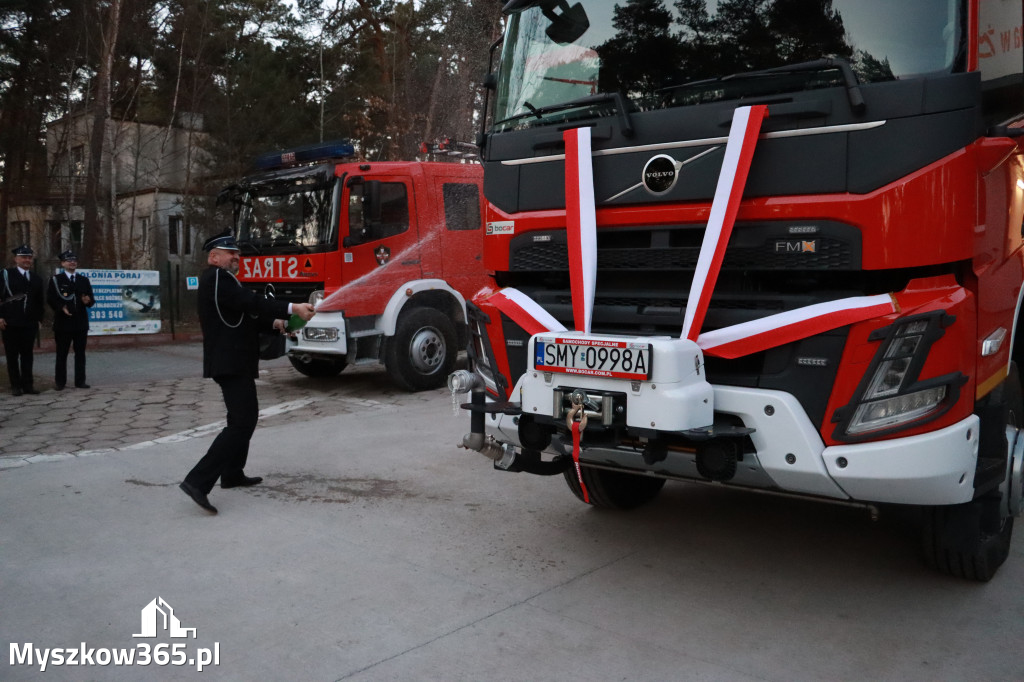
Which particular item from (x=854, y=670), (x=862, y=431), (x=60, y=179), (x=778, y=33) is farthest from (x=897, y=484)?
(x=60, y=179)

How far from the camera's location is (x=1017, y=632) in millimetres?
3688

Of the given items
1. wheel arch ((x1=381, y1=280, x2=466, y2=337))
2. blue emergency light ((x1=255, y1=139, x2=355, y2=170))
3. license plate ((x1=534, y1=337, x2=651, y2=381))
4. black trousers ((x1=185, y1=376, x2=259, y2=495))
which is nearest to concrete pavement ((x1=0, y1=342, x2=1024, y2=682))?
black trousers ((x1=185, y1=376, x2=259, y2=495))

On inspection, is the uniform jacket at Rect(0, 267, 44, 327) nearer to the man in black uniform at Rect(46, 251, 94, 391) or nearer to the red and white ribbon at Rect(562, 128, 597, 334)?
the man in black uniform at Rect(46, 251, 94, 391)

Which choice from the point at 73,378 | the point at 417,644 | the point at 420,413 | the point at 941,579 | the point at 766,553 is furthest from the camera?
the point at 73,378

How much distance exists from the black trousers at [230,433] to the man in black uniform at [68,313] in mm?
5929

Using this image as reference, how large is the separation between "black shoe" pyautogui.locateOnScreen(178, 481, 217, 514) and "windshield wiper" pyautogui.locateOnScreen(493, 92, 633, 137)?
2.91 meters

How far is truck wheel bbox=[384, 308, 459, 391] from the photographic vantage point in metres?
10.0

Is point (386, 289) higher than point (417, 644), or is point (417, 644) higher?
point (386, 289)

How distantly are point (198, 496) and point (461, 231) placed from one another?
579cm

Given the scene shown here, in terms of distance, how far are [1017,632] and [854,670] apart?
2.79ft

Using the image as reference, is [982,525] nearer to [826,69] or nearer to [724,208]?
[724,208]

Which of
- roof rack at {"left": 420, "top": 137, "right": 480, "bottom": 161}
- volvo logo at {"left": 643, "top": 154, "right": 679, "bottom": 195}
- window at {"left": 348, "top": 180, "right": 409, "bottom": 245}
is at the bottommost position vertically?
volvo logo at {"left": 643, "top": 154, "right": 679, "bottom": 195}

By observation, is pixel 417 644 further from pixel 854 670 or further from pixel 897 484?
pixel 897 484

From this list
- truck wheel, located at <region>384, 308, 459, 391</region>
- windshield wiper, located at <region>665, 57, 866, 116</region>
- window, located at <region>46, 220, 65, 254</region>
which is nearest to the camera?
windshield wiper, located at <region>665, 57, 866, 116</region>
